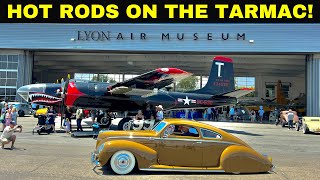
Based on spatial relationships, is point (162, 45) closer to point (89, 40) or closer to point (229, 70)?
point (89, 40)

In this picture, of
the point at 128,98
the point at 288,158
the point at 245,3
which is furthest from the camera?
the point at 245,3

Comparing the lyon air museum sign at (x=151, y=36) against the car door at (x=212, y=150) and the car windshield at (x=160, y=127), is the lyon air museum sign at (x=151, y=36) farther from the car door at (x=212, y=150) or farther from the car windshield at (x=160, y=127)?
the car door at (x=212, y=150)

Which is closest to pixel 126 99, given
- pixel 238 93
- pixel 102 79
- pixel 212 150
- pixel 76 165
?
pixel 238 93

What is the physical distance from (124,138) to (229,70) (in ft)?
55.8

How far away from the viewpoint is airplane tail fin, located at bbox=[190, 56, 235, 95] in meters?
23.4

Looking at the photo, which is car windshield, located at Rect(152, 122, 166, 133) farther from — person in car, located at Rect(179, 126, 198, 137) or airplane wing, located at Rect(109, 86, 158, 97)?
airplane wing, located at Rect(109, 86, 158, 97)

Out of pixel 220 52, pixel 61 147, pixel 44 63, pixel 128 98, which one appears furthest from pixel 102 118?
pixel 44 63

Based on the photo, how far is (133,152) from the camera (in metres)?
7.96

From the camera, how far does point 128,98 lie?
65.7 ft

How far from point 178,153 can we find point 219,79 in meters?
16.1

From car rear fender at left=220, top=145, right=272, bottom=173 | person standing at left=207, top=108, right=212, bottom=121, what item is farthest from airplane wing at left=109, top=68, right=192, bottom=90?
person standing at left=207, top=108, right=212, bottom=121

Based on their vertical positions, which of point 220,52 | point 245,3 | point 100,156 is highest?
point 245,3

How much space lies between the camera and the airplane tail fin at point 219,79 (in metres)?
23.4

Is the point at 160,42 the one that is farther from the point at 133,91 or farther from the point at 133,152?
the point at 133,152
